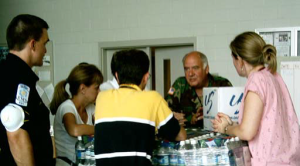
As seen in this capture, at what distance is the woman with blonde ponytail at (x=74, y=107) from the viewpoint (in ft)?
6.97

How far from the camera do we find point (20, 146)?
5.22ft

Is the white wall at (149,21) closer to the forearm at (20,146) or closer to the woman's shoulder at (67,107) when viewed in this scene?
the woman's shoulder at (67,107)

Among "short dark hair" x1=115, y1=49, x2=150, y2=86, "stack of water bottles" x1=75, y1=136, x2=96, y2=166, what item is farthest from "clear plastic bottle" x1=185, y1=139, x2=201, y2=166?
"stack of water bottles" x1=75, y1=136, x2=96, y2=166

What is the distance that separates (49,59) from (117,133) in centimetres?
376

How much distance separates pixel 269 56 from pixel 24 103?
120 cm

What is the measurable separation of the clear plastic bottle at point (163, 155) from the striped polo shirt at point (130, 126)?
0.07m

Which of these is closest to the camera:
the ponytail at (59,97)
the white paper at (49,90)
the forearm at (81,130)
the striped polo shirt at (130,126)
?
the striped polo shirt at (130,126)

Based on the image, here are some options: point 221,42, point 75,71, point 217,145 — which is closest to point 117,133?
point 217,145

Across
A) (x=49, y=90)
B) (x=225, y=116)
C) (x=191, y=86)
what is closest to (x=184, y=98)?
(x=191, y=86)

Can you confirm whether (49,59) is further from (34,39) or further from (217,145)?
(217,145)

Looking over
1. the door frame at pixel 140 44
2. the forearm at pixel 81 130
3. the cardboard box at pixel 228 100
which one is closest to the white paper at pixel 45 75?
the door frame at pixel 140 44

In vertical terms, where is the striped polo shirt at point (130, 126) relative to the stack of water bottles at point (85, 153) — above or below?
above

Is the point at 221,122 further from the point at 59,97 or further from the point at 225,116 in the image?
the point at 59,97

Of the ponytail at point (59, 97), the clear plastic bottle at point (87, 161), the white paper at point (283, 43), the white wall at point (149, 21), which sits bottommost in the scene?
the clear plastic bottle at point (87, 161)
